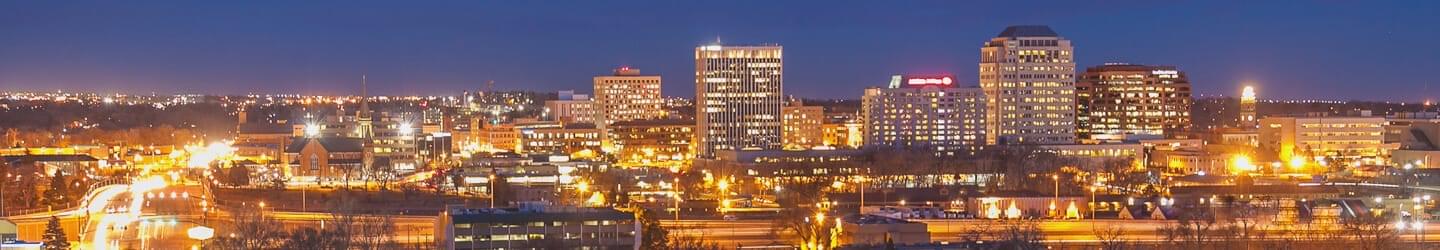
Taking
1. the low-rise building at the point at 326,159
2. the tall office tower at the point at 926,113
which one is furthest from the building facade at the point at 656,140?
the low-rise building at the point at 326,159

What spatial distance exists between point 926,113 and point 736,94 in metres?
6.20

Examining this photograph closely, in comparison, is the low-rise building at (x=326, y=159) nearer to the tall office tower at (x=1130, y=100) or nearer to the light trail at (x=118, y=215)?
the light trail at (x=118, y=215)

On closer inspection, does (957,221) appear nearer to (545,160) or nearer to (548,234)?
(548,234)

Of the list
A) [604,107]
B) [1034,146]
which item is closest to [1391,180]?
[1034,146]

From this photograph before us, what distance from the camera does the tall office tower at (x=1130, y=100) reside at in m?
75.1

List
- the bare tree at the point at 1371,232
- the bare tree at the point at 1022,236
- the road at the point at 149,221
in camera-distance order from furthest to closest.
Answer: the road at the point at 149,221
the bare tree at the point at 1371,232
the bare tree at the point at 1022,236

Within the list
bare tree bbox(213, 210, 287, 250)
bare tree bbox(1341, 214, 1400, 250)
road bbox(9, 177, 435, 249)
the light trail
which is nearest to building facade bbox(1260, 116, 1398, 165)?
bare tree bbox(1341, 214, 1400, 250)

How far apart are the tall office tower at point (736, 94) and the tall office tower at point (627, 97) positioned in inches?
585

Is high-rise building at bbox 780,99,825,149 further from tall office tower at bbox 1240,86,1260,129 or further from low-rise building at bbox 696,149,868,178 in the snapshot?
tall office tower at bbox 1240,86,1260,129

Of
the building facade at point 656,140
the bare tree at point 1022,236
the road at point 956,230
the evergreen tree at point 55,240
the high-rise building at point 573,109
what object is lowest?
the road at point 956,230

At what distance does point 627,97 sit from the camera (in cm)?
7675

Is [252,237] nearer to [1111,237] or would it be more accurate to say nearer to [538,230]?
[538,230]

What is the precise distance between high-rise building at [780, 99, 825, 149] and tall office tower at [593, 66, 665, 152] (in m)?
11.0

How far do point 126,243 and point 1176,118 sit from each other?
181 feet
